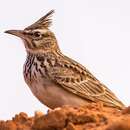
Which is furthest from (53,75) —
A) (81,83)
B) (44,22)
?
(44,22)

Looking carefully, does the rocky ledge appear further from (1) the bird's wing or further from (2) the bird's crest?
(2) the bird's crest

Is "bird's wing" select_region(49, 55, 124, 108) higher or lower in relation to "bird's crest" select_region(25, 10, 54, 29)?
lower

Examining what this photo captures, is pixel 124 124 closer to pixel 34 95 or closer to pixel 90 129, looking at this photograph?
pixel 90 129

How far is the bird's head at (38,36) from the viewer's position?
15422mm

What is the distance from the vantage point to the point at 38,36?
1564cm

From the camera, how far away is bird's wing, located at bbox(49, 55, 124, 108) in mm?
14258

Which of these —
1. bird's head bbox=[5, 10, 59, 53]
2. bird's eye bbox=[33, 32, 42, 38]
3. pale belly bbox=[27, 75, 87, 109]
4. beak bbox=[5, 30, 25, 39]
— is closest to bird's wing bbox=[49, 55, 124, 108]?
pale belly bbox=[27, 75, 87, 109]

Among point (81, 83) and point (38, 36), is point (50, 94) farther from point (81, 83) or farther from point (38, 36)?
point (38, 36)

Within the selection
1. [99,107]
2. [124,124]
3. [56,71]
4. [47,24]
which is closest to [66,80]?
[56,71]

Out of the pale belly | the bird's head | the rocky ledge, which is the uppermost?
the bird's head

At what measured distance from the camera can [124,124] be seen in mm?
8938

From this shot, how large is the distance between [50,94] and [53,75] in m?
0.52

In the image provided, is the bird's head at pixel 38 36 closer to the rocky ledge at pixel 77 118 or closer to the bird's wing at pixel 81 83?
the bird's wing at pixel 81 83

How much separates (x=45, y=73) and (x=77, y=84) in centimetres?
82
